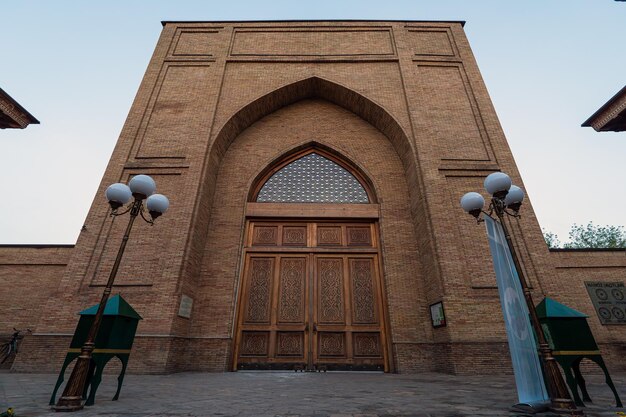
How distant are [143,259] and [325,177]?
17.2 ft

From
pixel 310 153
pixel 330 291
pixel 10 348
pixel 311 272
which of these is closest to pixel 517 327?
pixel 330 291

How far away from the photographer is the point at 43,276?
8.09 m

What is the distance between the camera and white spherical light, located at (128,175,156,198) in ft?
13.6

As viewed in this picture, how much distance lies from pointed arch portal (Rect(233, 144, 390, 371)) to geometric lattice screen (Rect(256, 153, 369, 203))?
0.03 meters

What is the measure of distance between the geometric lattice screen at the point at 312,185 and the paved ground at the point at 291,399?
17.8 feet


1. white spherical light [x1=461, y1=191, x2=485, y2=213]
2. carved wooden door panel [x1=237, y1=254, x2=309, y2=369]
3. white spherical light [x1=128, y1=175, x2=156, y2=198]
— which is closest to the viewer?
white spherical light [x1=128, y1=175, x2=156, y2=198]

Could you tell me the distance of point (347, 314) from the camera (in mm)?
7949

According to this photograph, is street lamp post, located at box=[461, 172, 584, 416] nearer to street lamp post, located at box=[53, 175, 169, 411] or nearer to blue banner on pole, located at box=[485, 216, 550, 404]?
blue banner on pole, located at box=[485, 216, 550, 404]

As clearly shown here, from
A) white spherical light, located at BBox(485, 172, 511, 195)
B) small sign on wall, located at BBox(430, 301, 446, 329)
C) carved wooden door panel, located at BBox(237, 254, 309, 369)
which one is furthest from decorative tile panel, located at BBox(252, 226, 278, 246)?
white spherical light, located at BBox(485, 172, 511, 195)

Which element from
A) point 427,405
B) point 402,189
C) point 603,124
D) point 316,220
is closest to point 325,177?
point 316,220

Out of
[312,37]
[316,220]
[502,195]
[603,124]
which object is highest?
[312,37]

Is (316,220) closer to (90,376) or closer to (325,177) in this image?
(325,177)

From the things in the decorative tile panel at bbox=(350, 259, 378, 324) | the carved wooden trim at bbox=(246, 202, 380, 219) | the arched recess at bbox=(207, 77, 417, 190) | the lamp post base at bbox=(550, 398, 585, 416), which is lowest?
the lamp post base at bbox=(550, 398, 585, 416)

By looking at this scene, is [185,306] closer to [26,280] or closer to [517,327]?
[26,280]
